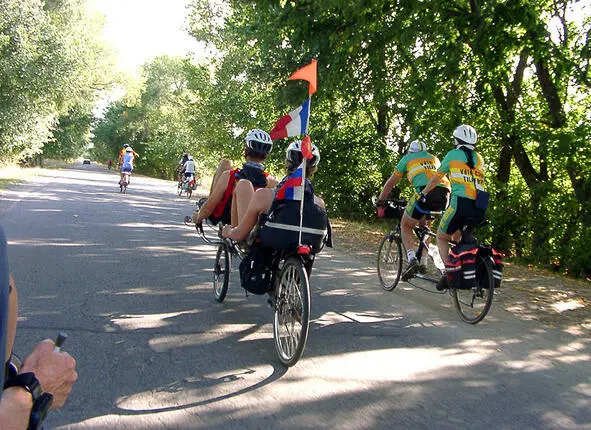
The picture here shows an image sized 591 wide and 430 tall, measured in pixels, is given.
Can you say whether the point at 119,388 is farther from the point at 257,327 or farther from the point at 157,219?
the point at 157,219

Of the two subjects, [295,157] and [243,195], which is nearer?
[295,157]

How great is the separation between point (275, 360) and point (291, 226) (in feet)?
3.59

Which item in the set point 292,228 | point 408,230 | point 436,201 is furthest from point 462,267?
point 292,228

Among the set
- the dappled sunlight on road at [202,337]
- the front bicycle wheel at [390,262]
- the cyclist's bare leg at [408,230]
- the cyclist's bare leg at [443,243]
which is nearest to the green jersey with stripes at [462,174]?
the cyclist's bare leg at [443,243]

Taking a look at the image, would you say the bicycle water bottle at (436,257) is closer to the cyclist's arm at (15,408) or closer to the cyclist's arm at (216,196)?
the cyclist's arm at (216,196)

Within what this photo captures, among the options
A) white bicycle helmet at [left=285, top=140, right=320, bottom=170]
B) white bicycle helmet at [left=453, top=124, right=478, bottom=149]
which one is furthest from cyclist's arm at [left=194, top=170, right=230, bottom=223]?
white bicycle helmet at [left=453, top=124, right=478, bottom=149]

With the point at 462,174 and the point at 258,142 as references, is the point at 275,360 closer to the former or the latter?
the point at 258,142

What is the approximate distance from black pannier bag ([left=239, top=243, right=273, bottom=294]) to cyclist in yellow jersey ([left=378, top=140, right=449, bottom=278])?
9.25 feet

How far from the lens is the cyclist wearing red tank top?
5824 mm

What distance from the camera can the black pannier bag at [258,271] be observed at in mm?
5215

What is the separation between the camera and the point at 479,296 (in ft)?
20.6

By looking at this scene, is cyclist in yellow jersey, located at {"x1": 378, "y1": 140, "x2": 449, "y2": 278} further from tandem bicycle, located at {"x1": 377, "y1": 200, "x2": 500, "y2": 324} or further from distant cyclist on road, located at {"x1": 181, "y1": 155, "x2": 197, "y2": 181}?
distant cyclist on road, located at {"x1": 181, "y1": 155, "x2": 197, "y2": 181}

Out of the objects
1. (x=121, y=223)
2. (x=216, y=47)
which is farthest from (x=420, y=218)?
(x=216, y=47)

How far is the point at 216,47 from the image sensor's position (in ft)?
104
